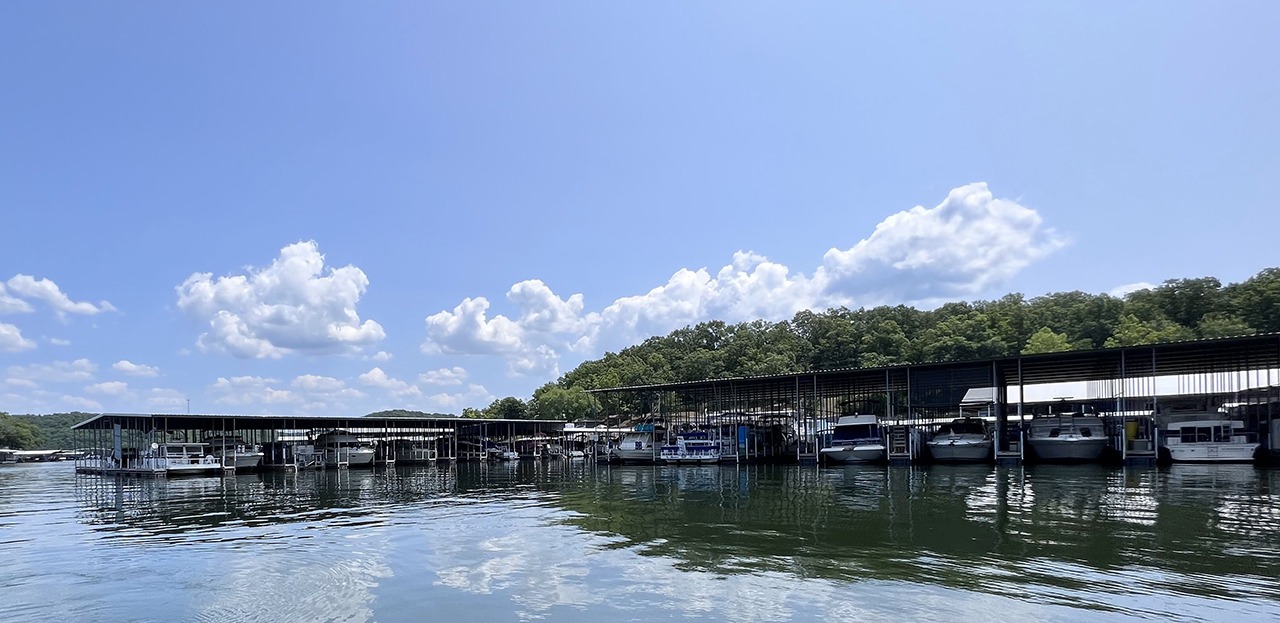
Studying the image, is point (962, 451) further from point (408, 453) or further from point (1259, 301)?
point (1259, 301)

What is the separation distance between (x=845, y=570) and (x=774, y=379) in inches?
1885

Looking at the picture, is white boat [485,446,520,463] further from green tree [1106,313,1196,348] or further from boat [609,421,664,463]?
green tree [1106,313,1196,348]

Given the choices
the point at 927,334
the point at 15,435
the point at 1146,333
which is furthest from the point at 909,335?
the point at 15,435

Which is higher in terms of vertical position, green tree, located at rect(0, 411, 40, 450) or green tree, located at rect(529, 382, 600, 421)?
green tree, located at rect(529, 382, 600, 421)

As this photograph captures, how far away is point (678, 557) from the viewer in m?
18.4

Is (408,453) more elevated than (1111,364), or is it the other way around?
(1111,364)

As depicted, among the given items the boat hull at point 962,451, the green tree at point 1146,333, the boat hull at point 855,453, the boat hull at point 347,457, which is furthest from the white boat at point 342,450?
the green tree at point 1146,333

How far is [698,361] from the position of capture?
142500 mm

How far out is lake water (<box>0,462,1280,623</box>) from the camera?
44.6ft

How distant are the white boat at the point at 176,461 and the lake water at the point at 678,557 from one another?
76.8 feet

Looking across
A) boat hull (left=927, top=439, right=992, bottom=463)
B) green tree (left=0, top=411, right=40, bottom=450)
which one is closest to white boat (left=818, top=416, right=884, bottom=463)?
boat hull (left=927, top=439, right=992, bottom=463)

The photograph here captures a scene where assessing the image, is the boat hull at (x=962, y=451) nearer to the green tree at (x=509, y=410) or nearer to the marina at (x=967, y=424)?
the marina at (x=967, y=424)

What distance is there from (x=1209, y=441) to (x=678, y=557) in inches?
1725

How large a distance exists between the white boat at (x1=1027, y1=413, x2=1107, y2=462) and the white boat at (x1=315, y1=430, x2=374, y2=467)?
56.4 metres
